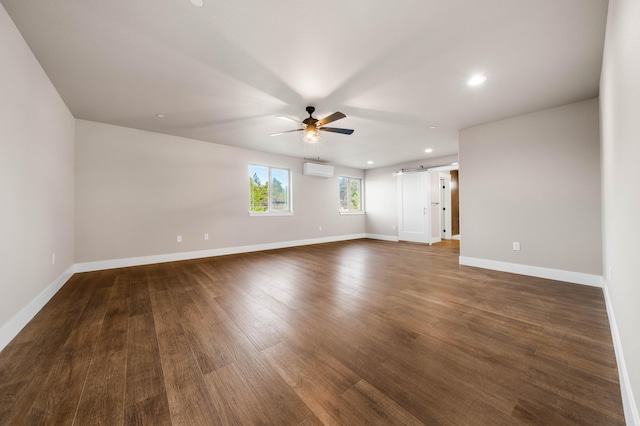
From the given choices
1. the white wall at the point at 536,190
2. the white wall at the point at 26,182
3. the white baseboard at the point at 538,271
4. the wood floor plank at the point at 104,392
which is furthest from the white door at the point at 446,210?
the white wall at the point at 26,182

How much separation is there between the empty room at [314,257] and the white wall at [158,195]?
0.04 m

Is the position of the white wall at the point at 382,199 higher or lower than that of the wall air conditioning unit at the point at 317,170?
lower

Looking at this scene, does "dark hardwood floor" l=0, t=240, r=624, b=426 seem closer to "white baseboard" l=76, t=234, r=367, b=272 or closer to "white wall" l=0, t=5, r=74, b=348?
"white wall" l=0, t=5, r=74, b=348

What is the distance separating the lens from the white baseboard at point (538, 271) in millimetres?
3021

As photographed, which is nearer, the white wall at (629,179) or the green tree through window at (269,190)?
the white wall at (629,179)

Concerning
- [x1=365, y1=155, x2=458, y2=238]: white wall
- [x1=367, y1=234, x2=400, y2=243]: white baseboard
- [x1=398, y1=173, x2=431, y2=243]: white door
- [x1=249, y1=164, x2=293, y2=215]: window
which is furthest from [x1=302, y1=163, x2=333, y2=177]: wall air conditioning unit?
[x1=367, y1=234, x2=400, y2=243]: white baseboard

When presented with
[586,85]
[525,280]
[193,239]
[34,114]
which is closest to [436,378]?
[525,280]

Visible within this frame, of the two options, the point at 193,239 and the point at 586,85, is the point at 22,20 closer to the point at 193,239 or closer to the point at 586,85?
the point at 193,239

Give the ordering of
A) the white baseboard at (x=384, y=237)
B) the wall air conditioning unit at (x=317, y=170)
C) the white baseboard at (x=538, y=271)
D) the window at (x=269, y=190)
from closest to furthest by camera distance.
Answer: the white baseboard at (x=538, y=271) < the window at (x=269, y=190) < the wall air conditioning unit at (x=317, y=170) < the white baseboard at (x=384, y=237)

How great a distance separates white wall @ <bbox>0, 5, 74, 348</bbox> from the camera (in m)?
1.76

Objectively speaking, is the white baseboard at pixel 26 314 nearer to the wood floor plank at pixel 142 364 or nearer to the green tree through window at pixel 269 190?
the wood floor plank at pixel 142 364

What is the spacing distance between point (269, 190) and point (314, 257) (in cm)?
226

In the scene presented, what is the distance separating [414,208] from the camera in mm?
6883

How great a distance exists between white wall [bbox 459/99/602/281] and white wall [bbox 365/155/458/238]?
3.01 metres
